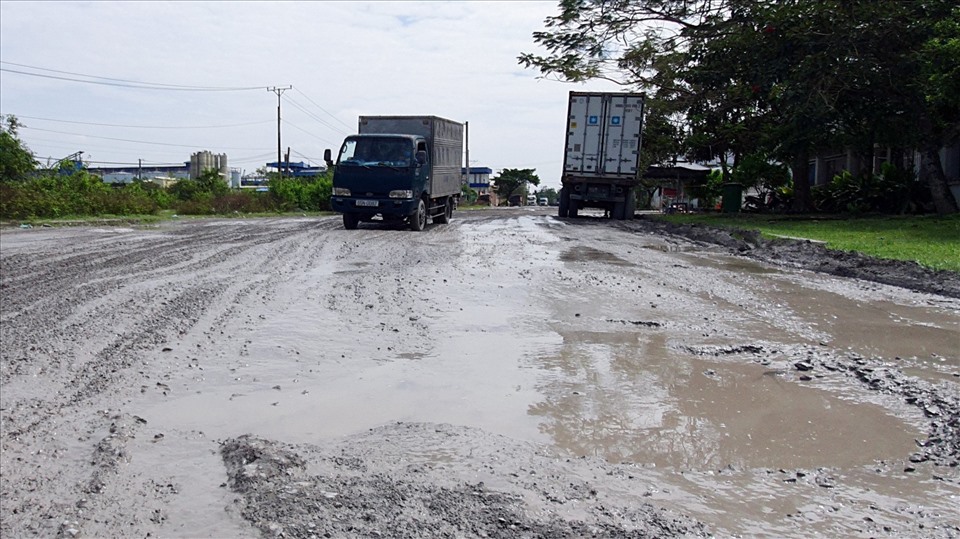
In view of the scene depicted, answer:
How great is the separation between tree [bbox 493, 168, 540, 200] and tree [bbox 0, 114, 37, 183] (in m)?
67.4

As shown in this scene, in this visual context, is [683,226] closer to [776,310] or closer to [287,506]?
[776,310]

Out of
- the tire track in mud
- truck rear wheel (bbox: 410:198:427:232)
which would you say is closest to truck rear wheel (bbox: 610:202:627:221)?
truck rear wheel (bbox: 410:198:427:232)

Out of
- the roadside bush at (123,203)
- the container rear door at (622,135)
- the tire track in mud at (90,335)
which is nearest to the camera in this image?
the tire track in mud at (90,335)

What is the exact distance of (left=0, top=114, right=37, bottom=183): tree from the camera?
24.8 m

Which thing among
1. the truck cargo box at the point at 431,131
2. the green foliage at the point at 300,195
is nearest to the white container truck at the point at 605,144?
the truck cargo box at the point at 431,131

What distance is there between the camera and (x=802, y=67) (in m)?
19.1

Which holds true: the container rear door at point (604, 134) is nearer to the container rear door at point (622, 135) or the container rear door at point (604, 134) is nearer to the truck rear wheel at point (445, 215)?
the container rear door at point (622, 135)

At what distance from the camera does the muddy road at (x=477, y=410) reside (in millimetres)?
3287

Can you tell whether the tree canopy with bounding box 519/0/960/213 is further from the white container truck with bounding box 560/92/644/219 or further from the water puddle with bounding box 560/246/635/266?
the water puddle with bounding box 560/246/635/266

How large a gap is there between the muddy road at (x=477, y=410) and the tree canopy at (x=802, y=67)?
37.5 ft

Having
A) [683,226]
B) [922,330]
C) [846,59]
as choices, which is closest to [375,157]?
[683,226]

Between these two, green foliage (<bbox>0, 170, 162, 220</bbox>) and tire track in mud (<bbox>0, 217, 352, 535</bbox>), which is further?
green foliage (<bbox>0, 170, 162, 220</bbox>)

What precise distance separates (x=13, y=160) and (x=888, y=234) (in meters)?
23.8

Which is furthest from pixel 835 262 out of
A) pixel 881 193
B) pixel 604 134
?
pixel 604 134
